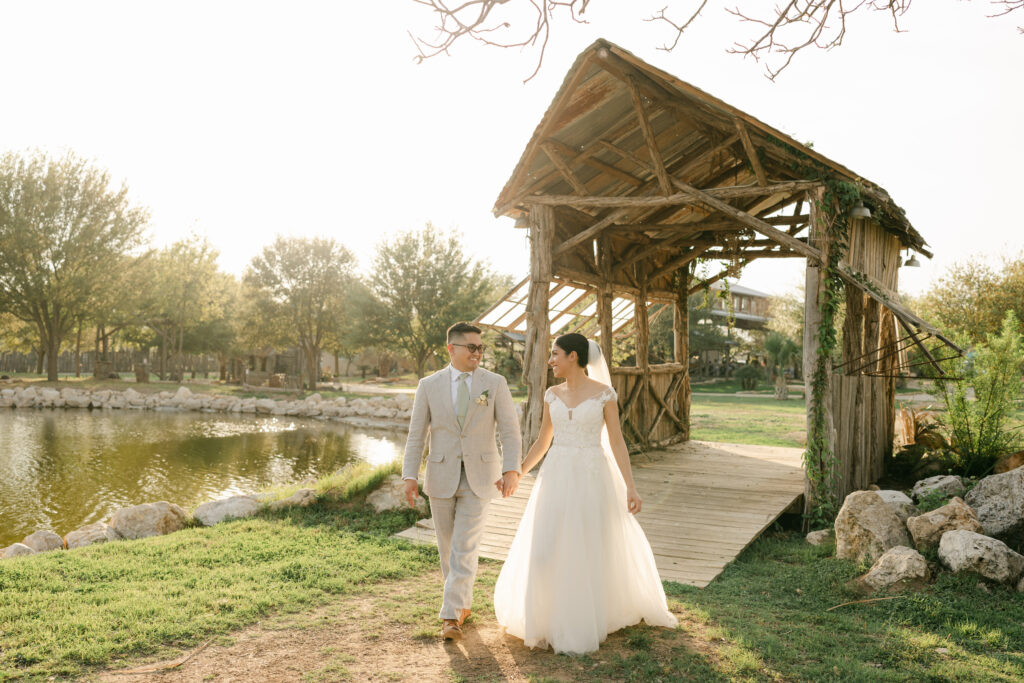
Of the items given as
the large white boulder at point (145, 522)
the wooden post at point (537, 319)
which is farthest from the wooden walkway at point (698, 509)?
the large white boulder at point (145, 522)

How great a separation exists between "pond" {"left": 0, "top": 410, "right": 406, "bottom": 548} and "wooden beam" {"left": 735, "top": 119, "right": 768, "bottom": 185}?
9500mm

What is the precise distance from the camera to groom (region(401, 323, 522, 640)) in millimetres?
4488

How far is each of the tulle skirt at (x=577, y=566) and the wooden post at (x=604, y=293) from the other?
6864mm

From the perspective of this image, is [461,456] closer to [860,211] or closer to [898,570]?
[898,570]

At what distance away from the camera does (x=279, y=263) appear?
32031 millimetres

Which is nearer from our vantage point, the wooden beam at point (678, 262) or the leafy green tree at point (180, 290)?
the wooden beam at point (678, 262)

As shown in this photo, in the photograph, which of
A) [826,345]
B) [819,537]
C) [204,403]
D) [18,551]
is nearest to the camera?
[819,537]

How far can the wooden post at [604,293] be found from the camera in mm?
11336

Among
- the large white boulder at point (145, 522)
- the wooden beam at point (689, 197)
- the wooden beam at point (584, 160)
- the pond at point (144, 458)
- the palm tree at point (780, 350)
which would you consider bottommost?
the pond at point (144, 458)

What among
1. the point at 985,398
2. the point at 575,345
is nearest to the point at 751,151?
the point at 985,398

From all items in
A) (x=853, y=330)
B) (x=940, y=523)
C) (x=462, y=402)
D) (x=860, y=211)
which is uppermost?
(x=860, y=211)

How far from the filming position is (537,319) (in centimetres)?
952

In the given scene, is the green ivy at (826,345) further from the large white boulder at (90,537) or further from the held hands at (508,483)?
the large white boulder at (90,537)

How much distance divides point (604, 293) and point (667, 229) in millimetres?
1441
